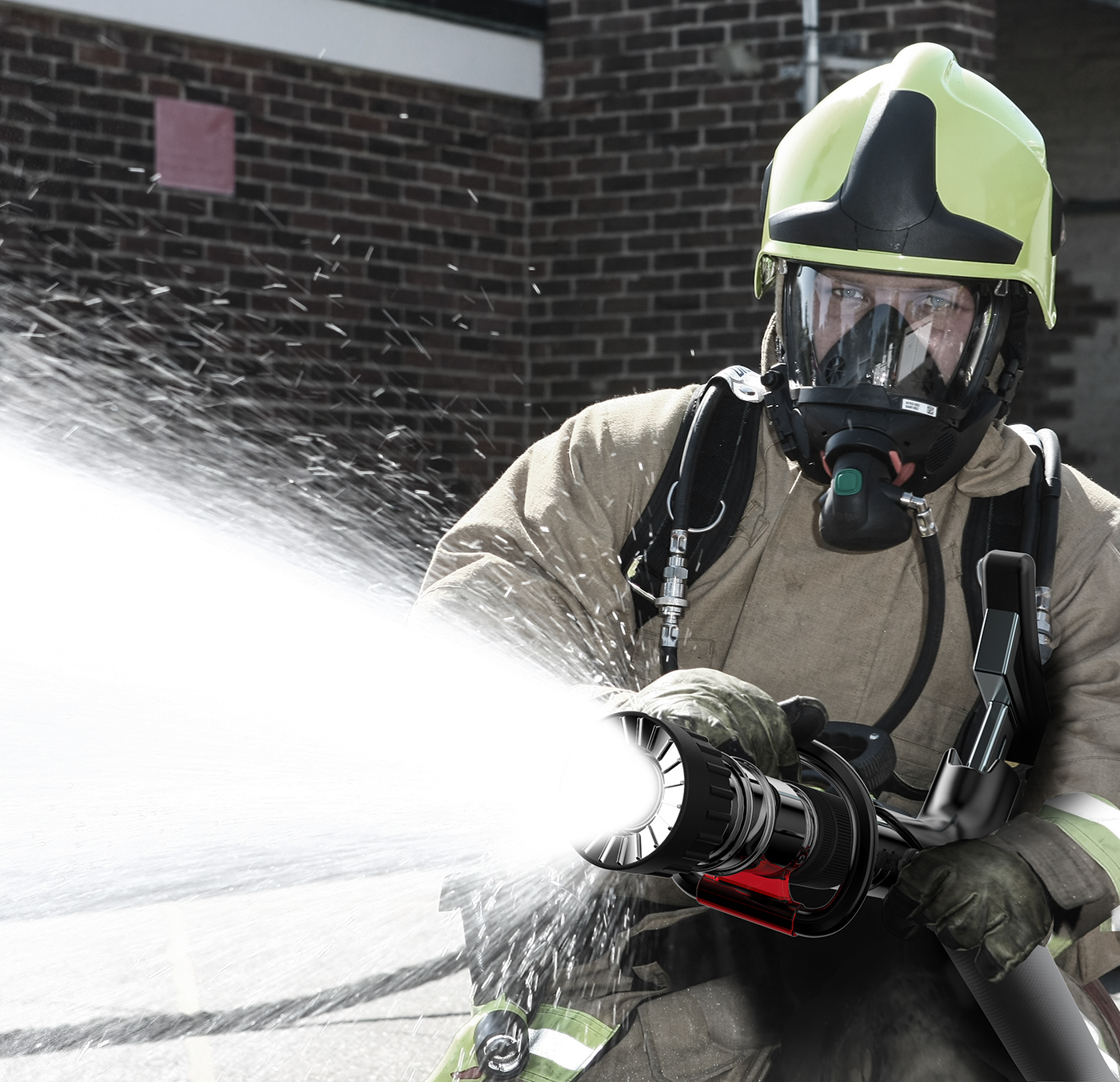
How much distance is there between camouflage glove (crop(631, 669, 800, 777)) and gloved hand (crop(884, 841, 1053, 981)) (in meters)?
0.33

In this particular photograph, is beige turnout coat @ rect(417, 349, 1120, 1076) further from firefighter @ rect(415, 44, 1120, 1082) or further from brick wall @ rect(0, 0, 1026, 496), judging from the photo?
brick wall @ rect(0, 0, 1026, 496)

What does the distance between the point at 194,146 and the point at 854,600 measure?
194 inches

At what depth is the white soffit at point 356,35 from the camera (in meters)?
6.21

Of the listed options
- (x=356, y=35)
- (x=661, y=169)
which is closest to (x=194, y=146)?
(x=356, y=35)

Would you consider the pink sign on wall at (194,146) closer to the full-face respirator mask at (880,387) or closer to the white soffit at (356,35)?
the white soffit at (356,35)

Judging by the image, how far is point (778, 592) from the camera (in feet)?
8.32

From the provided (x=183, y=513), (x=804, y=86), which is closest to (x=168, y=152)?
(x=183, y=513)

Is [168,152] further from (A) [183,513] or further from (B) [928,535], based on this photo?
(B) [928,535]

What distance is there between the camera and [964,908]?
6.48 ft

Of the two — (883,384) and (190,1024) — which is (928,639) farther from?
(190,1024)

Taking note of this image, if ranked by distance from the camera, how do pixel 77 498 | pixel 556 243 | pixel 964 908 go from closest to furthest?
1. pixel 964 908
2. pixel 77 498
3. pixel 556 243

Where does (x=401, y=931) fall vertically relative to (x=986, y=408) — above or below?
below

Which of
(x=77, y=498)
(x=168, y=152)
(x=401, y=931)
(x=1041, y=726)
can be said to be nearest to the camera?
(x=1041, y=726)

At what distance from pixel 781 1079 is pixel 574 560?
36.0 inches
